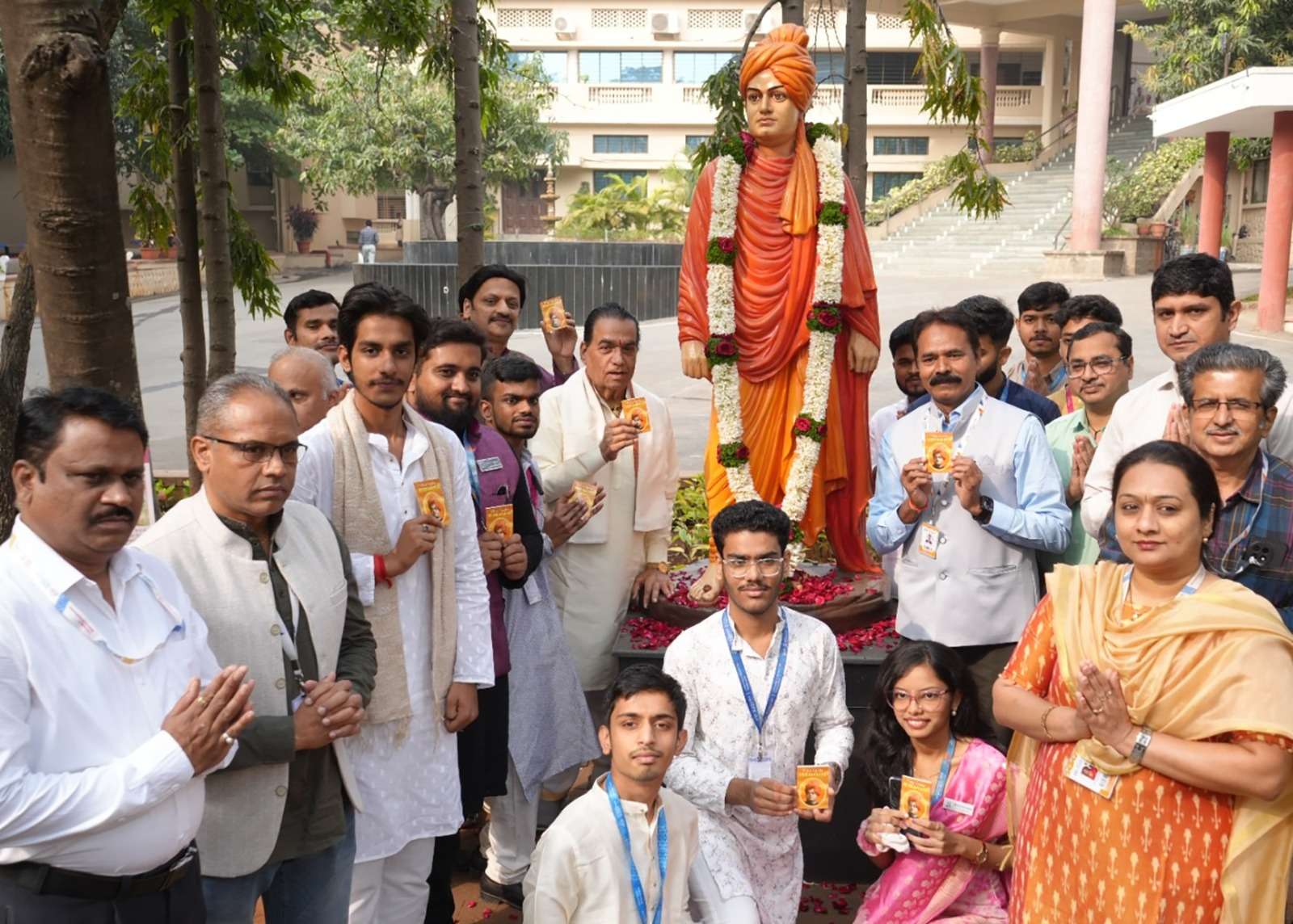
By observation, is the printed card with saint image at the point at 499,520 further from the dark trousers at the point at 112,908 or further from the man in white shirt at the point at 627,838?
the dark trousers at the point at 112,908

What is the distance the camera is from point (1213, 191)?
65.0ft

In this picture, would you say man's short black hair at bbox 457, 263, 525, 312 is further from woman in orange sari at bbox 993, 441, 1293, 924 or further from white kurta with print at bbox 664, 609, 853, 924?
woman in orange sari at bbox 993, 441, 1293, 924

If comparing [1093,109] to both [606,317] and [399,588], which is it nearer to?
[606,317]

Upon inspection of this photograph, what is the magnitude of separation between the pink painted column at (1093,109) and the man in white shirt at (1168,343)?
21.1m

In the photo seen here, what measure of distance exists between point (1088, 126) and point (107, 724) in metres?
24.5

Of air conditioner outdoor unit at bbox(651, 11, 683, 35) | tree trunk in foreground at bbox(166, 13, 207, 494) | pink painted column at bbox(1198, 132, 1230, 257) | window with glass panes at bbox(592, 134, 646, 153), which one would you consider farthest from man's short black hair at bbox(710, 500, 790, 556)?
window with glass panes at bbox(592, 134, 646, 153)

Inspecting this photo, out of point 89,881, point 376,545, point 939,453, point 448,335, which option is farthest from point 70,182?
point 939,453

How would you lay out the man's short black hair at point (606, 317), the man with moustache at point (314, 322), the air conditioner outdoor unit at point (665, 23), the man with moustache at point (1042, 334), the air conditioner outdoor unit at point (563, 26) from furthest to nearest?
1. the air conditioner outdoor unit at point (563, 26)
2. the air conditioner outdoor unit at point (665, 23)
3. the man with moustache at point (1042, 334)
4. the man with moustache at point (314, 322)
5. the man's short black hair at point (606, 317)

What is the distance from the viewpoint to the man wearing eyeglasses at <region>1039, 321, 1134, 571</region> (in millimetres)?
4684

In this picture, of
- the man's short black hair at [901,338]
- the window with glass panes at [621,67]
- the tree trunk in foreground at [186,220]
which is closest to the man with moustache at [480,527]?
the man's short black hair at [901,338]

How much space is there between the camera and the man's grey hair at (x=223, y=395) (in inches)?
121

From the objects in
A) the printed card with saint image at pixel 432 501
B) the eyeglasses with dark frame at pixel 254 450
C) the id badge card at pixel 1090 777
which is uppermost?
the eyeglasses with dark frame at pixel 254 450

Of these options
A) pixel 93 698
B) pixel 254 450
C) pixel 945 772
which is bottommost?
pixel 945 772

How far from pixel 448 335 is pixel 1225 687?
2.59 m
